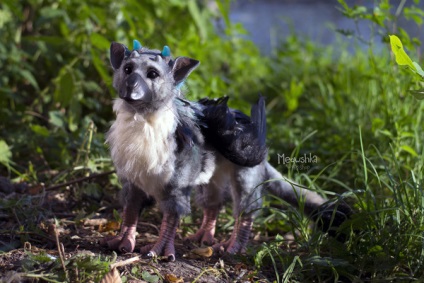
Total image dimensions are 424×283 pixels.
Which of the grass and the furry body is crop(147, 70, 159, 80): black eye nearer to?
the furry body

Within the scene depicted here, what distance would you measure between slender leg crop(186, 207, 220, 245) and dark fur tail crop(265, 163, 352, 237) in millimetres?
277

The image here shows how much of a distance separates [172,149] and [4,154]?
1.33 m

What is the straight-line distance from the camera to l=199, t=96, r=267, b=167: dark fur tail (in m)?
2.53

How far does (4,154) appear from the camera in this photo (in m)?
3.29

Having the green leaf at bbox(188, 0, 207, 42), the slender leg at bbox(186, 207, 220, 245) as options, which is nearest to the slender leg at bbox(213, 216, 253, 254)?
the slender leg at bbox(186, 207, 220, 245)

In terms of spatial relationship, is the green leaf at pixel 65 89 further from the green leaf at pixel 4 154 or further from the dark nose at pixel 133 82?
the dark nose at pixel 133 82

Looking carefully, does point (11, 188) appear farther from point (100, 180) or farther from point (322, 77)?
point (322, 77)

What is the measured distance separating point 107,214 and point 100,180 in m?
0.33

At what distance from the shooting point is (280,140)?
3998 millimetres

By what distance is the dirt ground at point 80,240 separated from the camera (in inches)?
89.8

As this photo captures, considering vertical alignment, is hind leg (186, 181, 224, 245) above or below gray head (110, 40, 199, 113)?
below

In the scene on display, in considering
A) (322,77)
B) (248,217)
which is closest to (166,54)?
(248,217)

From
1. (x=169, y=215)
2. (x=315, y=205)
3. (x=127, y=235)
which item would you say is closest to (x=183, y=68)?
(x=169, y=215)

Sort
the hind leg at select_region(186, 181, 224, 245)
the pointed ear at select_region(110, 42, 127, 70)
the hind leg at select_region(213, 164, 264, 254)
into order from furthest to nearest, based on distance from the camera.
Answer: the hind leg at select_region(186, 181, 224, 245) → the hind leg at select_region(213, 164, 264, 254) → the pointed ear at select_region(110, 42, 127, 70)
